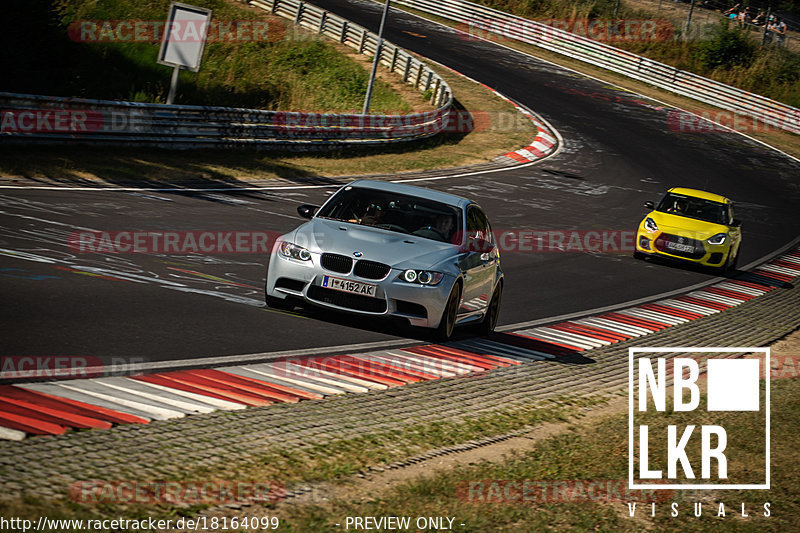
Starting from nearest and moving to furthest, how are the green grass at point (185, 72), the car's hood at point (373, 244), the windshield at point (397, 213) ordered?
the car's hood at point (373, 244) → the windshield at point (397, 213) → the green grass at point (185, 72)

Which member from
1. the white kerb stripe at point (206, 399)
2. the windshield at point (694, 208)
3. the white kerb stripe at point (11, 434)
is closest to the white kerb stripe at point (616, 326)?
the white kerb stripe at point (206, 399)

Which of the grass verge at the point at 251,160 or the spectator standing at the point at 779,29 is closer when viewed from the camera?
the grass verge at the point at 251,160

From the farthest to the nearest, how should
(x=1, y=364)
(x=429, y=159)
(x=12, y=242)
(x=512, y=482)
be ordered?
(x=429, y=159) < (x=12, y=242) < (x=1, y=364) < (x=512, y=482)

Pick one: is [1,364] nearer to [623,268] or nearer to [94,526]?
[94,526]

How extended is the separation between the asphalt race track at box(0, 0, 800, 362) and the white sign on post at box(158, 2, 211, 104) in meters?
5.18

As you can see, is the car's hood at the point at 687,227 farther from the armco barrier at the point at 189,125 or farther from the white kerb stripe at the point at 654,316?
the armco barrier at the point at 189,125

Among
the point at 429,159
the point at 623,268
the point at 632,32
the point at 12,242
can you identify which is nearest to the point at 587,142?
the point at 429,159

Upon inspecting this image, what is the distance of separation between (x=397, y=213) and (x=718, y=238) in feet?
40.0

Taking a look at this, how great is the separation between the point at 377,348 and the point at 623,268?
1139cm

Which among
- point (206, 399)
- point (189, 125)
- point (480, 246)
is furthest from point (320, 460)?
point (189, 125)

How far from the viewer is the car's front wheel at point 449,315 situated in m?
10.6

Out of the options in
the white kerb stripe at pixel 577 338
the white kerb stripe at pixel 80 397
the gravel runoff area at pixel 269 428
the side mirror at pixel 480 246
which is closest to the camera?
the gravel runoff area at pixel 269 428

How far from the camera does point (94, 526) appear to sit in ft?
14.7

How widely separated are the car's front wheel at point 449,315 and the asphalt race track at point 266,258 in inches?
17.0
